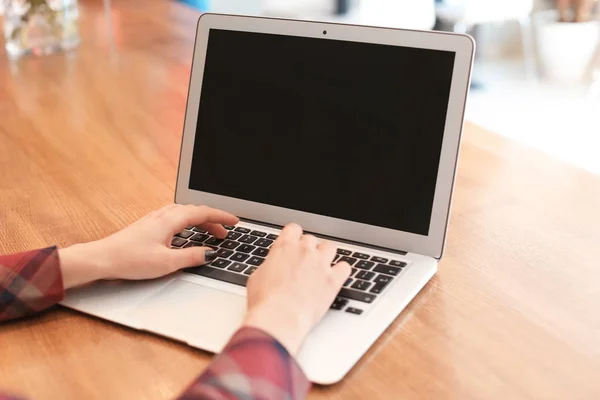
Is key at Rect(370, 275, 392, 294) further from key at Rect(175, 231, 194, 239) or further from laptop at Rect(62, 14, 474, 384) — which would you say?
key at Rect(175, 231, 194, 239)

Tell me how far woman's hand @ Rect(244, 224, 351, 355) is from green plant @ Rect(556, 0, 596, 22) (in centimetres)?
401

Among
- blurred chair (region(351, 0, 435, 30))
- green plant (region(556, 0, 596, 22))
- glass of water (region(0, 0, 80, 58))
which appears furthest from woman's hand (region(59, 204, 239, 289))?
green plant (region(556, 0, 596, 22))

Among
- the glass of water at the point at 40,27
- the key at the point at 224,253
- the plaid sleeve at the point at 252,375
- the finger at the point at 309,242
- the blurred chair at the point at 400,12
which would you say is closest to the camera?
the plaid sleeve at the point at 252,375

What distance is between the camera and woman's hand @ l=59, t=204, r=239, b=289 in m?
0.82

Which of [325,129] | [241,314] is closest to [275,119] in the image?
[325,129]

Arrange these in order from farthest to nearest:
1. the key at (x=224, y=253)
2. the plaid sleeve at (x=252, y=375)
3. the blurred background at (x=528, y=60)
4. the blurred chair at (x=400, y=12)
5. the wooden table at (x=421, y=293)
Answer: the blurred chair at (x=400, y=12) → the blurred background at (x=528, y=60) → the key at (x=224, y=253) → the wooden table at (x=421, y=293) → the plaid sleeve at (x=252, y=375)

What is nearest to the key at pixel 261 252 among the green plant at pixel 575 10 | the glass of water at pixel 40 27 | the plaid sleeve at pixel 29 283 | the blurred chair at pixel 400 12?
the plaid sleeve at pixel 29 283

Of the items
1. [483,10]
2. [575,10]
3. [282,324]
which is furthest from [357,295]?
[575,10]

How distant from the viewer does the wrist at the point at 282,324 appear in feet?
2.18

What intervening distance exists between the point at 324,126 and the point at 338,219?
0.12 metres

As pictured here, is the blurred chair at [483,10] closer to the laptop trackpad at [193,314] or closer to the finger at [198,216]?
the finger at [198,216]

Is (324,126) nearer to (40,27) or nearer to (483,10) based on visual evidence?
(40,27)

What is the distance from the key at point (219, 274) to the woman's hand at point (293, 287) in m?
0.07

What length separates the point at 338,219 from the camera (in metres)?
0.92
